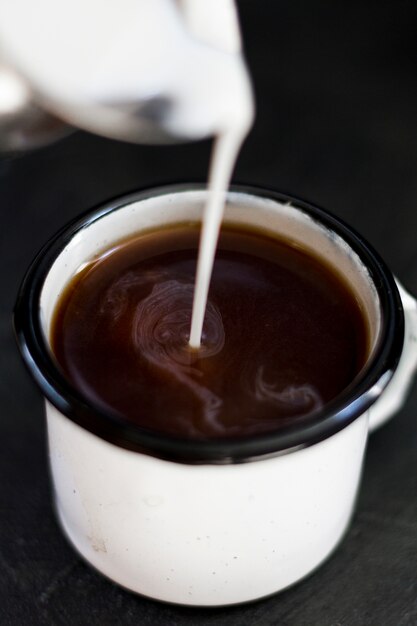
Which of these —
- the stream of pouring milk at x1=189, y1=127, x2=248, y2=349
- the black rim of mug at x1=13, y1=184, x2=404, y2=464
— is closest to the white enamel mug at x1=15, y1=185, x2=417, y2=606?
the black rim of mug at x1=13, y1=184, x2=404, y2=464

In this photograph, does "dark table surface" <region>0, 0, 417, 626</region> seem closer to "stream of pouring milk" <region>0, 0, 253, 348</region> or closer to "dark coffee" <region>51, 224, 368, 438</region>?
"dark coffee" <region>51, 224, 368, 438</region>

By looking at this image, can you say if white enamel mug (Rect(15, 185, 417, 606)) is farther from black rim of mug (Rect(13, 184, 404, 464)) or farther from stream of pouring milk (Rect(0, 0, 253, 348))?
stream of pouring milk (Rect(0, 0, 253, 348))

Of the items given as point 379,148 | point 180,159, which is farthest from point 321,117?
point 180,159

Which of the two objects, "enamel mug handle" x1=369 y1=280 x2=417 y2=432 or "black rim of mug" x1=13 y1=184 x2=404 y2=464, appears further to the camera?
"enamel mug handle" x1=369 y1=280 x2=417 y2=432

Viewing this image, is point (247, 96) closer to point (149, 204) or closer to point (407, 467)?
point (149, 204)

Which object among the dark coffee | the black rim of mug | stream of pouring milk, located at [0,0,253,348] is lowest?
the dark coffee

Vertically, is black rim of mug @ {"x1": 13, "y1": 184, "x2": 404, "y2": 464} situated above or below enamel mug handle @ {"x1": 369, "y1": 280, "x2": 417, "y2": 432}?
above

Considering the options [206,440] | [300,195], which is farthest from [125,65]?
[300,195]

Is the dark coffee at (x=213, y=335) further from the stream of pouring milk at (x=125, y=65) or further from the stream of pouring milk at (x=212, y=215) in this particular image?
the stream of pouring milk at (x=125, y=65)
